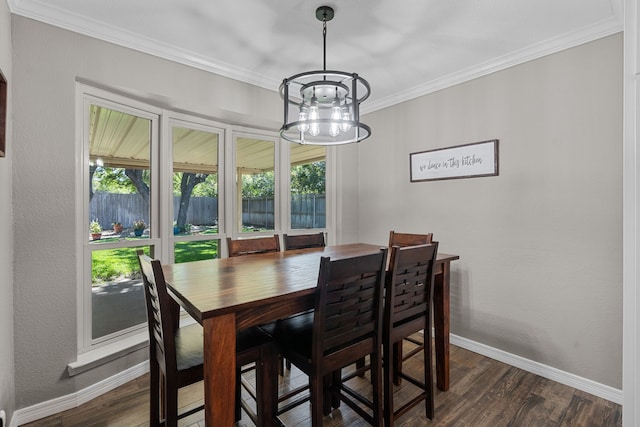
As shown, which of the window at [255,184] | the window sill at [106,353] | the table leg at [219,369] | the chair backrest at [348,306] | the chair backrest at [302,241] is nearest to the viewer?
the table leg at [219,369]

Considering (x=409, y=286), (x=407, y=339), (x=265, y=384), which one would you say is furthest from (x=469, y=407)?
(x=265, y=384)

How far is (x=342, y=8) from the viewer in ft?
6.28

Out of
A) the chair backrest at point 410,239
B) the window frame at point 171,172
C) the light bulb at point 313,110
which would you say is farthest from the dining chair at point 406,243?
the window frame at point 171,172

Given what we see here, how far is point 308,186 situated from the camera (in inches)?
145

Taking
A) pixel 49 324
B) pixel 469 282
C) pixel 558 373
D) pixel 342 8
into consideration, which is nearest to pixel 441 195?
pixel 469 282

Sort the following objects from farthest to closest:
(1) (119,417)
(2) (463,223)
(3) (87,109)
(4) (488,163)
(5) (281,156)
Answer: (5) (281,156) < (2) (463,223) < (4) (488,163) < (3) (87,109) < (1) (119,417)

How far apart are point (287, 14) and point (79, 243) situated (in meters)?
2.01

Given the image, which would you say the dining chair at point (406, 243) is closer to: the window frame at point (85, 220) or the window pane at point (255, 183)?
the window pane at point (255, 183)

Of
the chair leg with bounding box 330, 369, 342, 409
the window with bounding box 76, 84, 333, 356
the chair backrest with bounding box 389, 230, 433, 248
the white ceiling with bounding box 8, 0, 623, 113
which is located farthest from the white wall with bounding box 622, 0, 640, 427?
the window with bounding box 76, 84, 333, 356

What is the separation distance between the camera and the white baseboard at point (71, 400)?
184cm

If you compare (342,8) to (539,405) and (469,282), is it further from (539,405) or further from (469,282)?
(539,405)

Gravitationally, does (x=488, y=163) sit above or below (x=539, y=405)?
above

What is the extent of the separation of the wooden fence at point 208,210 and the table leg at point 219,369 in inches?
66.4

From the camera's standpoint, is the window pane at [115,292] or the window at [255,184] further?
the window at [255,184]
